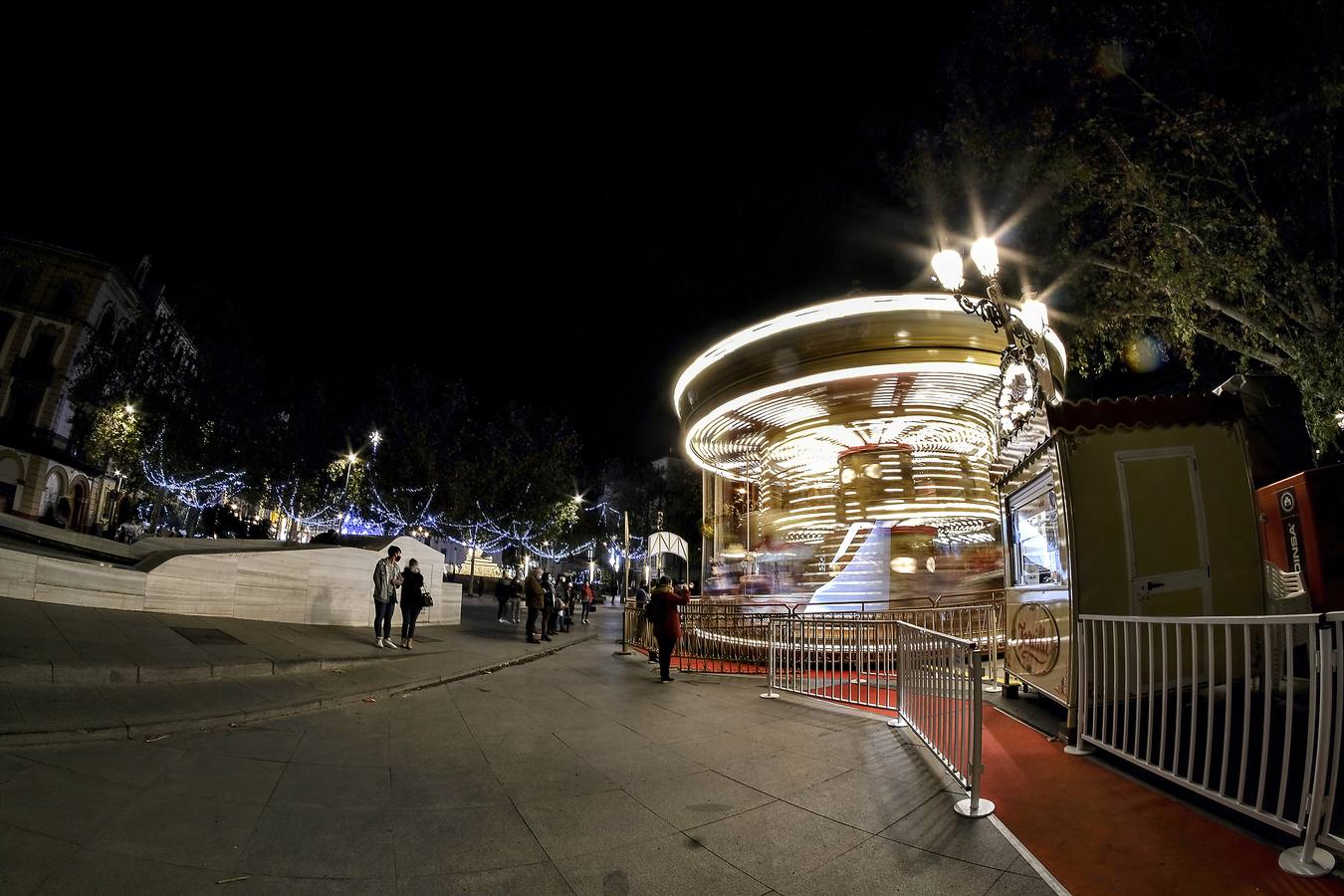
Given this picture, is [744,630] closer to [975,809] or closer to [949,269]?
[949,269]

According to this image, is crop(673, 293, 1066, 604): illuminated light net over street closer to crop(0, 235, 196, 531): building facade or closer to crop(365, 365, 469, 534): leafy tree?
crop(365, 365, 469, 534): leafy tree

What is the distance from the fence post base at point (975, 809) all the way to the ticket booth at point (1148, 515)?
6.62 feet

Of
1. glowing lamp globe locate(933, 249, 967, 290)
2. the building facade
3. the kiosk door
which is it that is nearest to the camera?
the kiosk door

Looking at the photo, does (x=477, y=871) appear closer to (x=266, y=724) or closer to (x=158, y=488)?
(x=266, y=724)

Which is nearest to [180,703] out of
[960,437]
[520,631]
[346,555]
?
[346,555]

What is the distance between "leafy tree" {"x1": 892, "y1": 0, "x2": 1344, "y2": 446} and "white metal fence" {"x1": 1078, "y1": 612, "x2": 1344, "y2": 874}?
4.95 meters

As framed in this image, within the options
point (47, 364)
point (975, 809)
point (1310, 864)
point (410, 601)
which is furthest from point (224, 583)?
point (47, 364)

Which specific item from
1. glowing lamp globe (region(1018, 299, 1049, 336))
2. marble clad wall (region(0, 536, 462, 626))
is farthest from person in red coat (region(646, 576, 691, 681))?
marble clad wall (region(0, 536, 462, 626))

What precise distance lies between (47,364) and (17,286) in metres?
4.69

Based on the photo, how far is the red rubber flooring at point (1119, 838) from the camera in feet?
8.96

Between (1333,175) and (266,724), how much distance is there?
14423 millimetres

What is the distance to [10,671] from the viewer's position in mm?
4996

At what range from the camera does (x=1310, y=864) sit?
2.77 meters

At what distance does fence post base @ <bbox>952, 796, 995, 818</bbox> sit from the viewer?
11.7ft
